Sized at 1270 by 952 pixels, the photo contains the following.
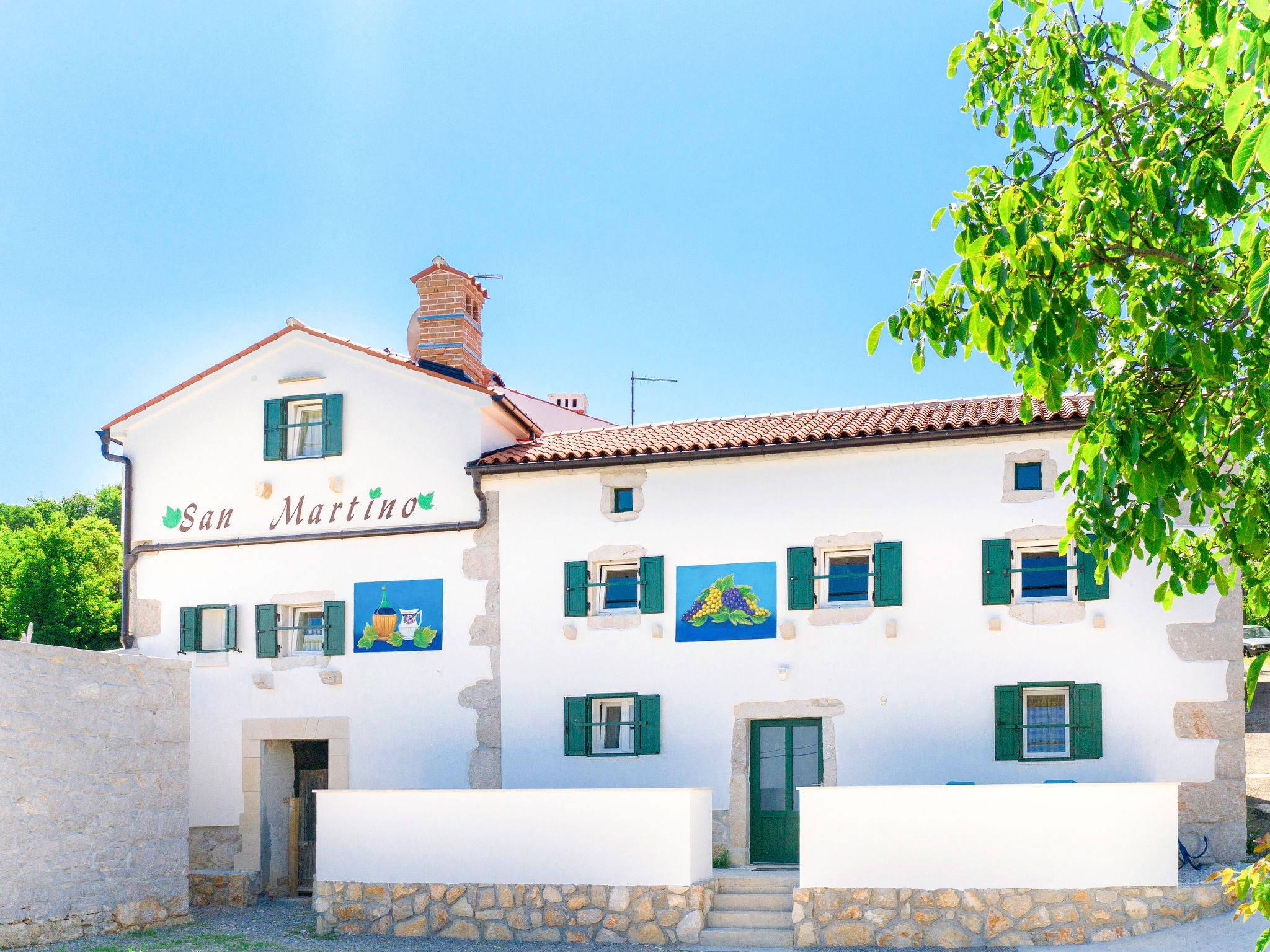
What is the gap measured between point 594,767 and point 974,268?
433 inches

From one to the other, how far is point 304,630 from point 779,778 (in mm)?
6387

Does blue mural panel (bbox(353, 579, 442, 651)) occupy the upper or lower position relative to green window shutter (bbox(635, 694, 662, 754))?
upper

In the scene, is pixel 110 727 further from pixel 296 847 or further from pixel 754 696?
pixel 754 696

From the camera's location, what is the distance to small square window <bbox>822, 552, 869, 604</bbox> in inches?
583

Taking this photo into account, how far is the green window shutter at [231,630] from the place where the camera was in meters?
16.8

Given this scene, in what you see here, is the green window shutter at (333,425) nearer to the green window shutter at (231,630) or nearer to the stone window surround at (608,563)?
the green window shutter at (231,630)

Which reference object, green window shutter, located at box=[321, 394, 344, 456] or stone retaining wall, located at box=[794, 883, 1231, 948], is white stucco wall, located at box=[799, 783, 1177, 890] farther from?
green window shutter, located at box=[321, 394, 344, 456]

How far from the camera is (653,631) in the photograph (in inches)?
598

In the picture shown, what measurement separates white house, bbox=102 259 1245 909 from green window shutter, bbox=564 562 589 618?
25 millimetres

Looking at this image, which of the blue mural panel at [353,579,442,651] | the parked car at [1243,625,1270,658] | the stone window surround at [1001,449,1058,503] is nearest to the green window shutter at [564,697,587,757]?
the blue mural panel at [353,579,442,651]

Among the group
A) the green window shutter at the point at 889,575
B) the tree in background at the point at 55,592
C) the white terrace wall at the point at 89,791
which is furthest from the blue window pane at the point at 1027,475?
the tree in background at the point at 55,592

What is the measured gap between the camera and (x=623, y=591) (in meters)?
15.7

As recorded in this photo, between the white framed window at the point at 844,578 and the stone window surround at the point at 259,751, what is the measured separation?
6.11 meters

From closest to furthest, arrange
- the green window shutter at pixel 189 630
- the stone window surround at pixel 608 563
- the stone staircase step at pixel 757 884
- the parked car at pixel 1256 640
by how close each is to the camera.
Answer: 1. the stone staircase step at pixel 757 884
2. the stone window surround at pixel 608 563
3. the green window shutter at pixel 189 630
4. the parked car at pixel 1256 640
